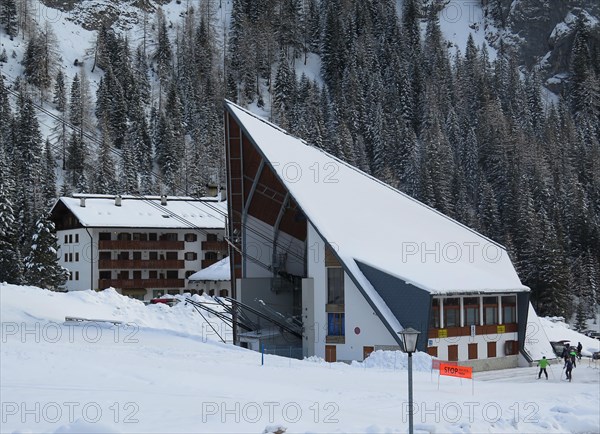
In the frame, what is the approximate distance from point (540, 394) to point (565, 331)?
2681 cm

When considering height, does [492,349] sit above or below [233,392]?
below

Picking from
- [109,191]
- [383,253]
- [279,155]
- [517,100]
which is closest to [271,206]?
[279,155]

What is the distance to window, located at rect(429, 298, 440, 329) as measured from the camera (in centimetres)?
3531

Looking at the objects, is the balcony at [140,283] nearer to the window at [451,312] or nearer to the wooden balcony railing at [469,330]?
the wooden balcony railing at [469,330]

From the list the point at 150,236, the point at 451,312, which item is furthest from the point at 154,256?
the point at 451,312

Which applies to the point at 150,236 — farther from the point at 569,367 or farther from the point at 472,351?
the point at 569,367

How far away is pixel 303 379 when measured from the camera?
2638cm

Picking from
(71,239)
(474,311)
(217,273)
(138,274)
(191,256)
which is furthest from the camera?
(191,256)

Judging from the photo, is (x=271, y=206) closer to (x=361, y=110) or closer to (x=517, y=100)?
(x=361, y=110)

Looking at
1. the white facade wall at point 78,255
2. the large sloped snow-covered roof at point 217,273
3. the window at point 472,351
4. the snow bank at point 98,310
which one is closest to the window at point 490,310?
the window at point 472,351

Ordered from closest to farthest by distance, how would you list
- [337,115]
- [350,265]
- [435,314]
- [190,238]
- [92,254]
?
[435,314] < [350,265] < [92,254] < [190,238] < [337,115]

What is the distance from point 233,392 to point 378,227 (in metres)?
18.9

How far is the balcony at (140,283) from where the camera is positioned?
78188 millimetres

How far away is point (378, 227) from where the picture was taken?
3972cm
